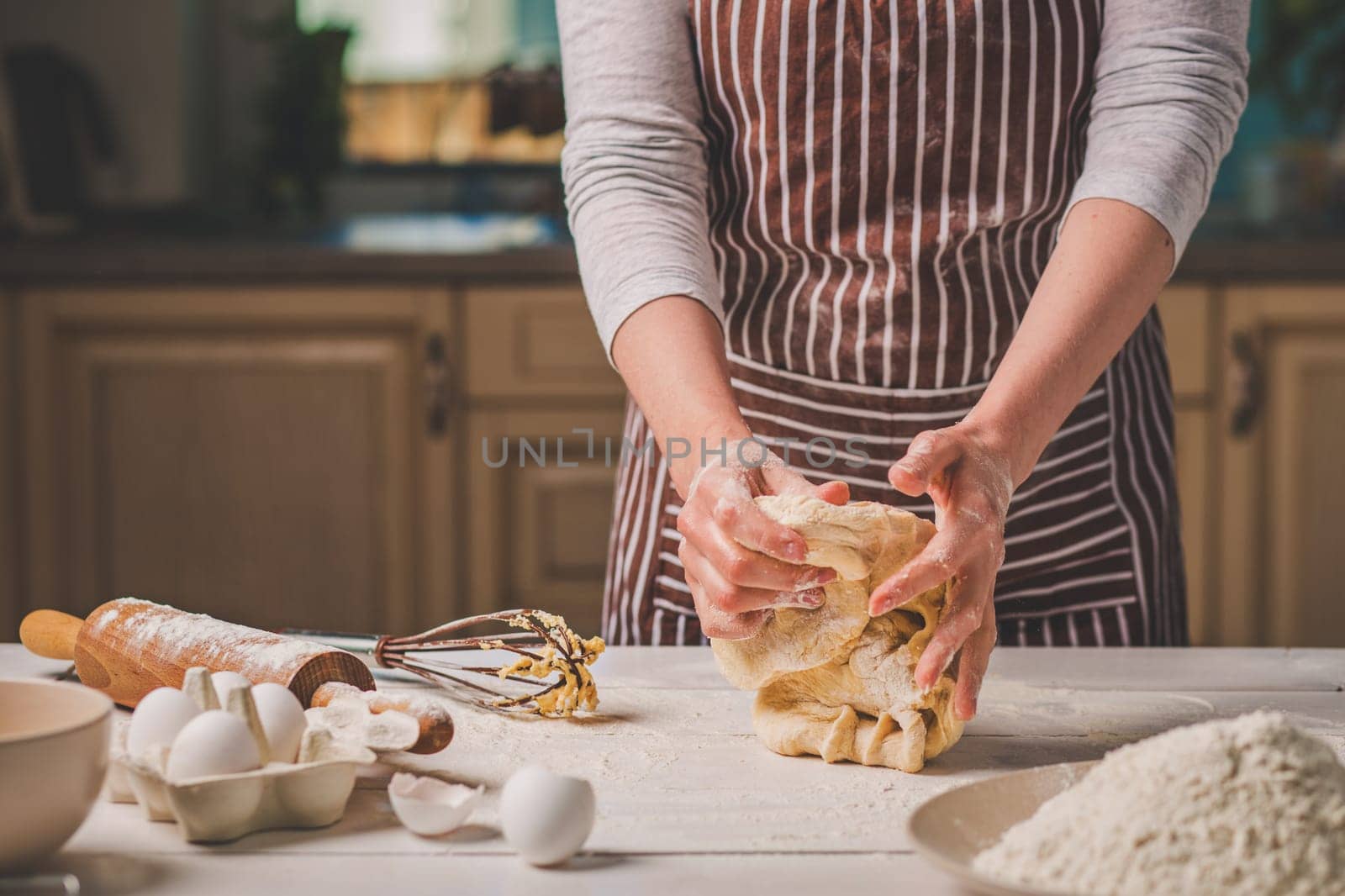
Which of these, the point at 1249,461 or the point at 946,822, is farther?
the point at 1249,461

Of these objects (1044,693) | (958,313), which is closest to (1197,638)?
(958,313)

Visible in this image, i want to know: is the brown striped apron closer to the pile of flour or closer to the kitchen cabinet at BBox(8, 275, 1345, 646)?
the pile of flour

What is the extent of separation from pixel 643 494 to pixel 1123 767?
687mm

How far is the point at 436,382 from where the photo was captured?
7.04 feet

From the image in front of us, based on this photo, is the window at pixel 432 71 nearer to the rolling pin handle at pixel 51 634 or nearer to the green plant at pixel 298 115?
the green plant at pixel 298 115


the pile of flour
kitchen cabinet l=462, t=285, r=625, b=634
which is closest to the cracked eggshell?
the pile of flour

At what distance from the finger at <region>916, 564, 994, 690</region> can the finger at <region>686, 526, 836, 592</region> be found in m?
0.07

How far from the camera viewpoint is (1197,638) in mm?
2113

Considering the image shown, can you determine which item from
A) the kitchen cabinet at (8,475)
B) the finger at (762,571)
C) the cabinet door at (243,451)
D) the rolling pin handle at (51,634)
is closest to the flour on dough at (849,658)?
the finger at (762,571)

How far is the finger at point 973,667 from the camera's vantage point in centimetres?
78

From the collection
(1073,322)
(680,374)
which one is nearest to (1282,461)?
(1073,322)

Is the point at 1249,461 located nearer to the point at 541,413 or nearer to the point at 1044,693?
the point at 541,413

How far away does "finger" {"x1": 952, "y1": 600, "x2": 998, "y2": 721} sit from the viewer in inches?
30.7

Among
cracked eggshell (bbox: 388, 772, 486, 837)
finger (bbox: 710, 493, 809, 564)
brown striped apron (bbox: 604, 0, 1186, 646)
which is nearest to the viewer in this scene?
cracked eggshell (bbox: 388, 772, 486, 837)
